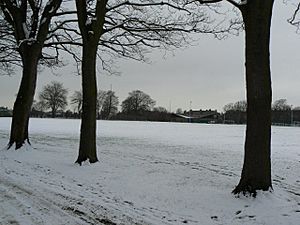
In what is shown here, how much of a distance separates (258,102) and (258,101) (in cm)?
2

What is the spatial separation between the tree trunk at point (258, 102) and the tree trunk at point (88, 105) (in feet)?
18.6

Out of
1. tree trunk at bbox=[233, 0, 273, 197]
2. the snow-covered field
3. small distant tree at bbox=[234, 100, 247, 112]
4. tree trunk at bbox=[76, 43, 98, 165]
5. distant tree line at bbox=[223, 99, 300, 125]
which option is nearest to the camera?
the snow-covered field

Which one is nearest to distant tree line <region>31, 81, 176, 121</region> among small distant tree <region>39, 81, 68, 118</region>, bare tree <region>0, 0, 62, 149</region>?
small distant tree <region>39, 81, 68, 118</region>

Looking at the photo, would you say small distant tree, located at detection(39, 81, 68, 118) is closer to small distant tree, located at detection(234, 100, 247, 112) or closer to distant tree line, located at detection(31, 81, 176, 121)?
distant tree line, located at detection(31, 81, 176, 121)

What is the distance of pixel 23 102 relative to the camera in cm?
1612

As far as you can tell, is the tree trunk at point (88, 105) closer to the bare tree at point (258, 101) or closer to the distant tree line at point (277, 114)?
the bare tree at point (258, 101)

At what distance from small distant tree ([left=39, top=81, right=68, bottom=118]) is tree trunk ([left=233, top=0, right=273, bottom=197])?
354 feet

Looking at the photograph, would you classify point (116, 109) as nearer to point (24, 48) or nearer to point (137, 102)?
point (137, 102)

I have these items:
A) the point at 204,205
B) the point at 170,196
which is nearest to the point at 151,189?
the point at 170,196

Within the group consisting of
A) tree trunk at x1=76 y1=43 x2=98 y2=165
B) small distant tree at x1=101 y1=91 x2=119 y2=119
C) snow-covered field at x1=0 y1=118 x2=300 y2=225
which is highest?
small distant tree at x1=101 y1=91 x2=119 y2=119

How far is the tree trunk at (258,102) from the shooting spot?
24.4 ft

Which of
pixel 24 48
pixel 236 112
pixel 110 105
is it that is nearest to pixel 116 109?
pixel 110 105

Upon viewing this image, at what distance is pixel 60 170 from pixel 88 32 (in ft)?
14.5

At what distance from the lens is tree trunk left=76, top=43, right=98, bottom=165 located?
1190 centimetres
